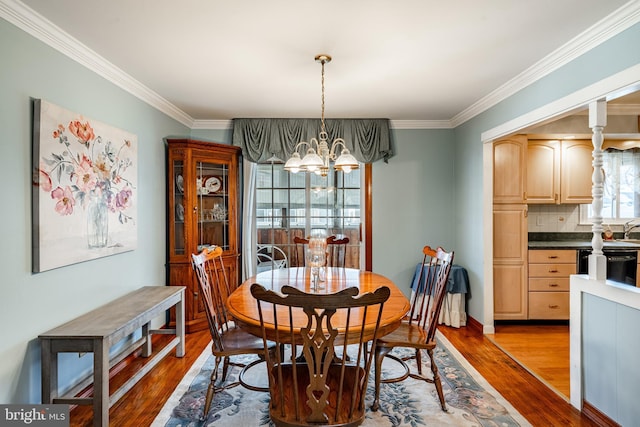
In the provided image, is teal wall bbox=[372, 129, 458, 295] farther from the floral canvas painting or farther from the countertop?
the floral canvas painting

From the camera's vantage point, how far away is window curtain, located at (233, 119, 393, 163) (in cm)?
461

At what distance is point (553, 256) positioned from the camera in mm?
4152

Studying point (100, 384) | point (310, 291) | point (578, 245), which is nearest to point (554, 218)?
point (578, 245)

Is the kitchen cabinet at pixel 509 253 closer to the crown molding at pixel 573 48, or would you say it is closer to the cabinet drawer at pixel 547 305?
the cabinet drawer at pixel 547 305

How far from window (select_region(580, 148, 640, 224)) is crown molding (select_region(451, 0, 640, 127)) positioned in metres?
2.18

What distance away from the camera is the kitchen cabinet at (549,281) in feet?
13.6

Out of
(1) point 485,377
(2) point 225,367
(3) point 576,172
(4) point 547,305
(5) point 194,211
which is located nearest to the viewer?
(2) point 225,367

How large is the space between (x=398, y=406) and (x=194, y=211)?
2.83 metres

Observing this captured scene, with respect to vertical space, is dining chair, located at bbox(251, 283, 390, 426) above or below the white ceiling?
below

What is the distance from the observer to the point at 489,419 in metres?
2.33

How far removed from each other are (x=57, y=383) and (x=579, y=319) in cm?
341

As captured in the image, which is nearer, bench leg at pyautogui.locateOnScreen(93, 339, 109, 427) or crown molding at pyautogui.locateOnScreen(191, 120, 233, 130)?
bench leg at pyautogui.locateOnScreen(93, 339, 109, 427)

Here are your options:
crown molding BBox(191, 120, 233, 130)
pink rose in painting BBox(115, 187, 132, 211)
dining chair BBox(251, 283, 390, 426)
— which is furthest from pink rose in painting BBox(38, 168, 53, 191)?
crown molding BBox(191, 120, 233, 130)

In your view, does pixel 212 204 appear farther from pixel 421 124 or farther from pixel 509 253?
pixel 509 253
